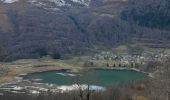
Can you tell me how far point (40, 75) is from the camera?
14188 cm

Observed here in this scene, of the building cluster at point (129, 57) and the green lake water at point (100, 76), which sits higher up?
the green lake water at point (100, 76)

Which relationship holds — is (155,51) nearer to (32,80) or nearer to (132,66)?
(132,66)

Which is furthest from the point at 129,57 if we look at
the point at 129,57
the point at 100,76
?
the point at 100,76

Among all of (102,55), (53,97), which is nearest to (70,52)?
(102,55)

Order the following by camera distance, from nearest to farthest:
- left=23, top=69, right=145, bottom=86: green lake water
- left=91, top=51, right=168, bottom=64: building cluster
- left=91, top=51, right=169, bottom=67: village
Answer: left=23, top=69, right=145, bottom=86: green lake water
left=91, top=51, right=169, bottom=67: village
left=91, top=51, right=168, bottom=64: building cluster

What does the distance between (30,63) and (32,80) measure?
34061 mm

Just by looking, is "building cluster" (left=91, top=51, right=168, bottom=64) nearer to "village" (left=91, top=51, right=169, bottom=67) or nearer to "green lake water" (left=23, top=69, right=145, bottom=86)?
"village" (left=91, top=51, right=169, bottom=67)

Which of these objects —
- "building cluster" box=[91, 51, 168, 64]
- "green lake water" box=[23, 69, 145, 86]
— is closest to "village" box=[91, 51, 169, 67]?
"building cluster" box=[91, 51, 168, 64]

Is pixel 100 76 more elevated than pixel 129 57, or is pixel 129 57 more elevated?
pixel 100 76

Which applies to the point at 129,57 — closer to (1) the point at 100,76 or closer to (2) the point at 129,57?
(2) the point at 129,57

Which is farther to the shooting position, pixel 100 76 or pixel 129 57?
pixel 129 57

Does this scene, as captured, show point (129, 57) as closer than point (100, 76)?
No

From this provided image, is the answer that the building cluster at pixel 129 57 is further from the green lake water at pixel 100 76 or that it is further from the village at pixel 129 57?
the green lake water at pixel 100 76

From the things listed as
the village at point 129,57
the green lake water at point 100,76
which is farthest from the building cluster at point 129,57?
the green lake water at point 100,76
